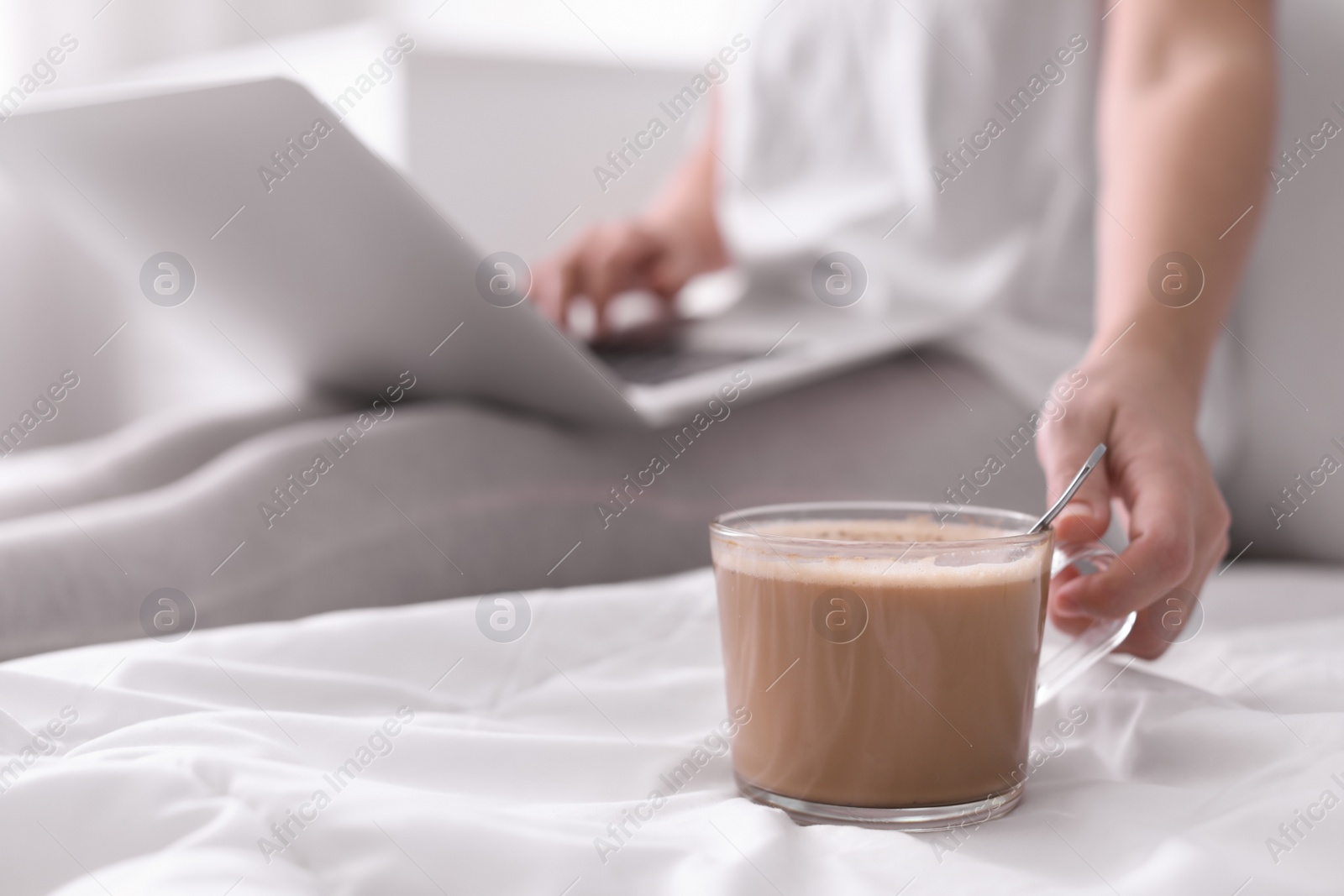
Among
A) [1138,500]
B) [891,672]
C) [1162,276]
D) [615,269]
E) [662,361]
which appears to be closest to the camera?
[891,672]

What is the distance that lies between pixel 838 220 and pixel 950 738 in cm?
73

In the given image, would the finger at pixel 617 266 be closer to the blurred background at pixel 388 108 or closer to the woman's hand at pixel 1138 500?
the blurred background at pixel 388 108

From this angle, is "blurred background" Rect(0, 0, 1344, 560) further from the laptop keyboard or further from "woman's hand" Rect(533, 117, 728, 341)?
the laptop keyboard

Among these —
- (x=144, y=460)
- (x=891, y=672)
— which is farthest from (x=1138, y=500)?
(x=144, y=460)

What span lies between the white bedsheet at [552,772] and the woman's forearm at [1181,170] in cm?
19

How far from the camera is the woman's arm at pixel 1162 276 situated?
49 centimetres

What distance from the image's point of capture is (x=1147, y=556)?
0.48 metres

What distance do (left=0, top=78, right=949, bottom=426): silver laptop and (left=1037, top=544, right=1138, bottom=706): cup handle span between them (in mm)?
358

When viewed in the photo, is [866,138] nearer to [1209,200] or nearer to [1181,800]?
[1209,200]

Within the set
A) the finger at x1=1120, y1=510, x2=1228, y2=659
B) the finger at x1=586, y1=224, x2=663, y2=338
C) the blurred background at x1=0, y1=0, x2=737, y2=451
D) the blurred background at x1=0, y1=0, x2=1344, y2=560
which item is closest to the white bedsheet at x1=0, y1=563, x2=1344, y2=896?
the finger at x1=1120, y1=510, x2=1228, y2=659

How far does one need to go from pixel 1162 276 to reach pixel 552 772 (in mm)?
463

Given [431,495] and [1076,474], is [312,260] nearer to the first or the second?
[431,495]

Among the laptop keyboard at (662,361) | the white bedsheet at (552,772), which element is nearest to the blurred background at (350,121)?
the laptop keyboard at (662,361)

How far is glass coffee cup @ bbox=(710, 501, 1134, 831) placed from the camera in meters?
0.40
